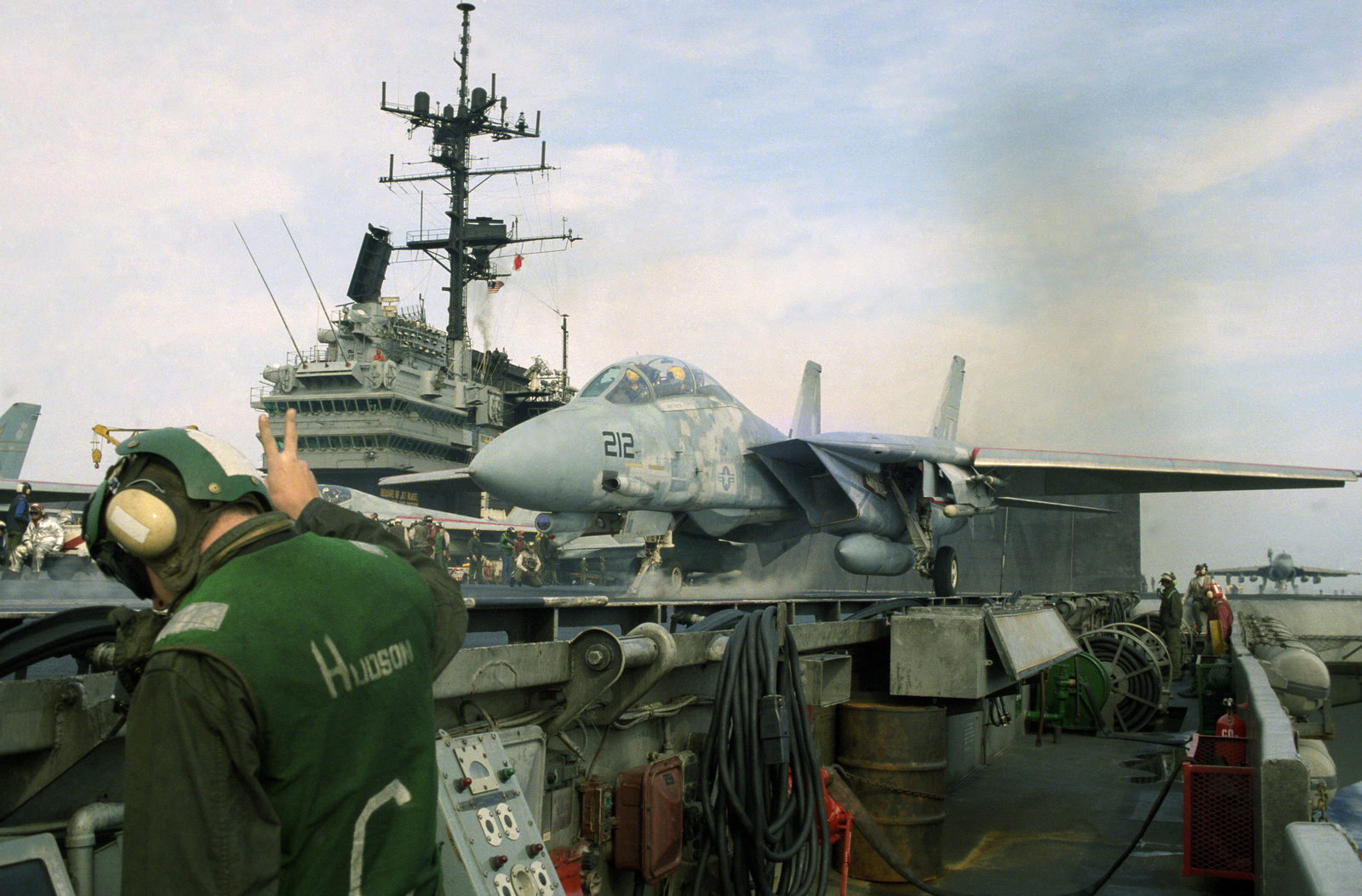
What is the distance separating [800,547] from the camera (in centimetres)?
3678

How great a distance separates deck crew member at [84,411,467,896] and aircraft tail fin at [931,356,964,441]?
A: 21.4 meters

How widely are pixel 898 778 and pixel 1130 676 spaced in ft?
29.8

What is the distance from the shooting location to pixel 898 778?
707 cm

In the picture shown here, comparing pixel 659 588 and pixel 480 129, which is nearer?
pixel 659 588

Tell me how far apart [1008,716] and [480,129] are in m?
39.0

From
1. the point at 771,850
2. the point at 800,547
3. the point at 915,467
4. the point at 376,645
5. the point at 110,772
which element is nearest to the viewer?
the point at 376,645

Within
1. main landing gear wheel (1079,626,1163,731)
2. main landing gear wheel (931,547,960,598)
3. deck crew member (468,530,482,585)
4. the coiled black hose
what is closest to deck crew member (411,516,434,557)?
deck crew member (468,530,482,585)

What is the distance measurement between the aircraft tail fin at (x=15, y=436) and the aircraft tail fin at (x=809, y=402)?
2041 centimetres

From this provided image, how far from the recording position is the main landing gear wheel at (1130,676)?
14.4 m

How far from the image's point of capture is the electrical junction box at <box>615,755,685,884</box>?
4.80m

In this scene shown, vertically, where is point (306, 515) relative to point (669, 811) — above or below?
above

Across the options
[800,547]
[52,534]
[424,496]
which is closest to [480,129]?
[424,496]

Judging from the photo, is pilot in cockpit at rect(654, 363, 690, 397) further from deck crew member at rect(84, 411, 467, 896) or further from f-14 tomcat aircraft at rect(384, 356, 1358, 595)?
deck crew member at rect(84, 411, 467, 896)

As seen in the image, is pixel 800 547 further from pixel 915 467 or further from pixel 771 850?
pixel 771 850
